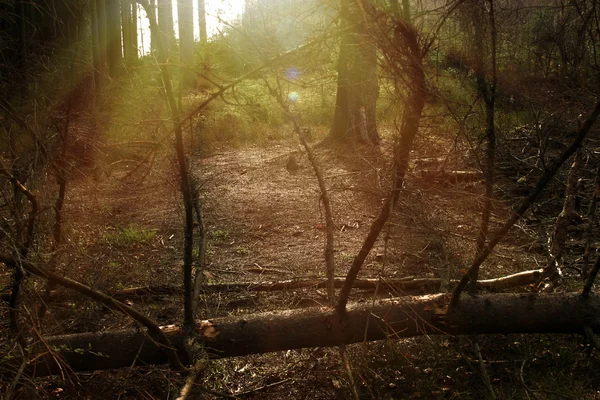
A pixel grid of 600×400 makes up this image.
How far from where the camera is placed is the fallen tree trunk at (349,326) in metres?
3.19

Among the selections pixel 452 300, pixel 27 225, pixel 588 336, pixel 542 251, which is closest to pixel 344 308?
pixel 452 300

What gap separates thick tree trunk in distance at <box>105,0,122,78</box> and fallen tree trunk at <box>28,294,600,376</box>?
973 cm

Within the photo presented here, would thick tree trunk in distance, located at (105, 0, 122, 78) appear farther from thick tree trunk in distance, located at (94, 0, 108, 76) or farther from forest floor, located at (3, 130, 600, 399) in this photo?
forest floor, located at (3, 130, 600, 399)

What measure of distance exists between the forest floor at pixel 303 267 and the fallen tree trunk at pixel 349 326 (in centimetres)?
14

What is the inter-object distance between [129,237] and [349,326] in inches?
120

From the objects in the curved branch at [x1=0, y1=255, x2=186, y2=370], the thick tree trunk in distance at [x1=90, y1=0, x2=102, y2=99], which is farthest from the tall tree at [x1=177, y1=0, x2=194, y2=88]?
the thick tree trunk in distance at [x1=90, y1=0, x2=102, y2=99]

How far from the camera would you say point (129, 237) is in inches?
220

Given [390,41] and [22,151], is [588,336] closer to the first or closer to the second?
[390,41]

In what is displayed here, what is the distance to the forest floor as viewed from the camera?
322 centimetres

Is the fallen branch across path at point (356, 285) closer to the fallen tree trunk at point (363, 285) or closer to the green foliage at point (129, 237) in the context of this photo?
the fallen tree trunk at point (363, 285)

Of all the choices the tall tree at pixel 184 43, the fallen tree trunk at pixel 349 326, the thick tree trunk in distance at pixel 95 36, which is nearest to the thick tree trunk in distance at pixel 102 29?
the thick tree trunk in distance at pixel 95 36

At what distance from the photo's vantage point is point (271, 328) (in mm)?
3279

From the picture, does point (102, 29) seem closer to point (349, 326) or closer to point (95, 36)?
point (95, 36)

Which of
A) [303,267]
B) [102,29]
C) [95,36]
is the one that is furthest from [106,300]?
[102,29]
